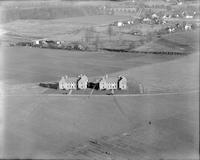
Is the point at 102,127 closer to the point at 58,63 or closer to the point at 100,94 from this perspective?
the point at 100,94

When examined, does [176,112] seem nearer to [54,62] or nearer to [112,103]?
[112,103]

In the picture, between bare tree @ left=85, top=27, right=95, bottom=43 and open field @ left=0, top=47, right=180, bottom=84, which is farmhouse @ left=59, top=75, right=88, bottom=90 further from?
bare tree @ left=85, top=27, right=95, bottom=43

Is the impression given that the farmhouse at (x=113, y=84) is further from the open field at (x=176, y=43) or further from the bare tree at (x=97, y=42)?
the bare tree at (x=97, y=42)

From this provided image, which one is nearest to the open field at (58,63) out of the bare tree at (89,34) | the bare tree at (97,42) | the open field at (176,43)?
the open field at (176,43)

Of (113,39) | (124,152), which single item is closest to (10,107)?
(124,152)

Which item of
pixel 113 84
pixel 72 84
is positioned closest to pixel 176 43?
pixel 113 84
